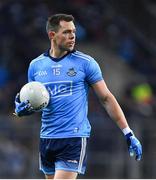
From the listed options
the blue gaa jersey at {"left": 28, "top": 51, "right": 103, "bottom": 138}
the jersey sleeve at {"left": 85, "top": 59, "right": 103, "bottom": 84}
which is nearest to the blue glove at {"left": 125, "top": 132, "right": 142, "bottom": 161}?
the blue gaa jersey at {"left": 28, "top": 51, "right": 103, "bottom": 138}

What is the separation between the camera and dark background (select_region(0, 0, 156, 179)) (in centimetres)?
1596

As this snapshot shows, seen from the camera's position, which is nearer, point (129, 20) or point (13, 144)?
point (13, 144)

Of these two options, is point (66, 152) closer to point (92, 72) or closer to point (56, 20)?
point (92, 72)

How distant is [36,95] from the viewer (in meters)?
8.49

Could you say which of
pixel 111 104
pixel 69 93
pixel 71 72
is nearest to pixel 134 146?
pixel 111 104

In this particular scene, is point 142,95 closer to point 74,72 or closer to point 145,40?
point 145,40

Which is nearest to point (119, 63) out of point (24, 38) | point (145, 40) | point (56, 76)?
point (145, 40)

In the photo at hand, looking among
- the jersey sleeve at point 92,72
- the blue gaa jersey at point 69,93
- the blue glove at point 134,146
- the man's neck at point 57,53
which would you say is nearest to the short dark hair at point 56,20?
the man's neck at point 57,53

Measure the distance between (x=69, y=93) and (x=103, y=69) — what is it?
9.63 metres

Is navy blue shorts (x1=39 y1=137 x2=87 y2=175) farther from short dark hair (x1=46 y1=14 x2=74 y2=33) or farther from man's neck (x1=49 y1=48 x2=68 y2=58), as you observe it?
short dark hair (x1=46 y1=14 x2=74 y2=33)

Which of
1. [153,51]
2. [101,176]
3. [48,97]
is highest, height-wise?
[153,51]

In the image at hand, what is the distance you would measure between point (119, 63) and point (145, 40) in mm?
894

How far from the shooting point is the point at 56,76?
862 cm

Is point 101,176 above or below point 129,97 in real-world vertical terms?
below
